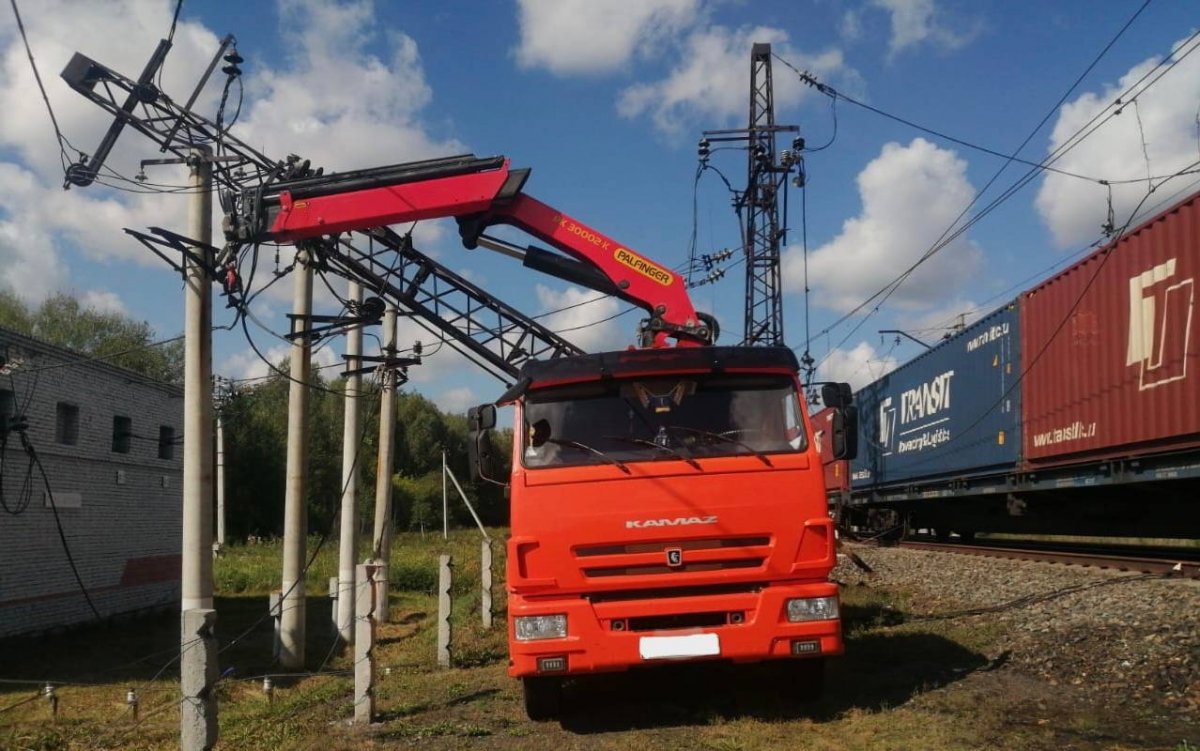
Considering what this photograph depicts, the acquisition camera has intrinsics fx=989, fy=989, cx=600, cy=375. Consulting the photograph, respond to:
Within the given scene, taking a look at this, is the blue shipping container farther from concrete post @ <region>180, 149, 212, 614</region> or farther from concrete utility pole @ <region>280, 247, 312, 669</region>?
concrete post @ <region>180, 149, 212, 614</region>

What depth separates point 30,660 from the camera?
540 inches

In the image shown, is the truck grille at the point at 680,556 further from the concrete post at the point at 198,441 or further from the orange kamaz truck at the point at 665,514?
the concrete post at the point at 198,441

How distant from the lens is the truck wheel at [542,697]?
22.7 feet

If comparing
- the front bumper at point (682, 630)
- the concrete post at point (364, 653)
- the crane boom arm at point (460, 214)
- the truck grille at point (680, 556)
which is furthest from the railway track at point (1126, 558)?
the concrete post at point (364, 653)

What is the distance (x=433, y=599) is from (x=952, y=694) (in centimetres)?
1621

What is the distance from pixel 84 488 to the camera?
16906 millimetres

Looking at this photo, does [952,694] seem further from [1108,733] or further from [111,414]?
[111,414]

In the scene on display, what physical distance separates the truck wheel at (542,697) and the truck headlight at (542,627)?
0.62 m

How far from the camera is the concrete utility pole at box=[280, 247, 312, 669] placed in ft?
43.2

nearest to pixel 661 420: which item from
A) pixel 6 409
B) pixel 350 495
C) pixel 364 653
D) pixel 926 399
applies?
pixel 364 653

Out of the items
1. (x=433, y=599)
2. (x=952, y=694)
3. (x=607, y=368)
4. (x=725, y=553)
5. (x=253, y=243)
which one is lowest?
(x=433, y=599)

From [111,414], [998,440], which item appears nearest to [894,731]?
[998,440]

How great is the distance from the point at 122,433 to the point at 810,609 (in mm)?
16038

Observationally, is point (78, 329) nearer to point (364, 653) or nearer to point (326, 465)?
point (326, 465)
